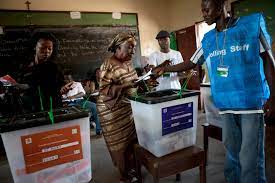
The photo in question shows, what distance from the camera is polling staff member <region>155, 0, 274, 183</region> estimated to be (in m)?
1.22

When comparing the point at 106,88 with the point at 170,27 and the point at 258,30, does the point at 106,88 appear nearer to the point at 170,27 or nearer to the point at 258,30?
the point at 258,30

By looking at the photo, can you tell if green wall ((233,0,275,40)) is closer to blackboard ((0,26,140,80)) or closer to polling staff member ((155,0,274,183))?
blackboard ((0,26,140,80))

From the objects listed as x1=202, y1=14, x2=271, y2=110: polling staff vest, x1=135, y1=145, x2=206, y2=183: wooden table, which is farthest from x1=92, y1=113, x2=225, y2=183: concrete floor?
x1=202, y1=14, x2=271, y2=110: polling staff vest

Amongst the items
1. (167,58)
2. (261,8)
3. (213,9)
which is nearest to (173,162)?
(213,9)

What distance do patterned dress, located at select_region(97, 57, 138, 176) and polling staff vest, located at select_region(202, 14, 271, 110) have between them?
75 cm

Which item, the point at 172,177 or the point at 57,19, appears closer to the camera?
the point at 172,177

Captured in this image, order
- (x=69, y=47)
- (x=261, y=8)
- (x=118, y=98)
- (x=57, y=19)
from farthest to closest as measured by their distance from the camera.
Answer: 1. (x=69, y=47)
2. (x=57, y=19)
3. (x=261, y=8)
4. (x=118, y=98)

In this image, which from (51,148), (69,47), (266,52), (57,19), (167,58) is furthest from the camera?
(69,47)

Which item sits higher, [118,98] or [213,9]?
[213,9]

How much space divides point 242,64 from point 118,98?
3.10 feet

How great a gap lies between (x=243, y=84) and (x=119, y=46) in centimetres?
97

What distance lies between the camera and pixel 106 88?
180cm

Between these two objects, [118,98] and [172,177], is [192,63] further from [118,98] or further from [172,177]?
[172,177]

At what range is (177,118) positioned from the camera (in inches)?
51.9
